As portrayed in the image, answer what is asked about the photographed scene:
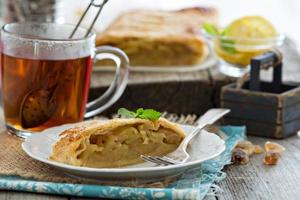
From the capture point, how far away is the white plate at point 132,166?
1271mm

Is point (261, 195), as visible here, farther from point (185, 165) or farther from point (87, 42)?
point (87, 42)

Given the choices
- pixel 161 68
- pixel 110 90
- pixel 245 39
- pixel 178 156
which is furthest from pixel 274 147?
pixel 161 68

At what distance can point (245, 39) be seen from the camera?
2031 millimetres

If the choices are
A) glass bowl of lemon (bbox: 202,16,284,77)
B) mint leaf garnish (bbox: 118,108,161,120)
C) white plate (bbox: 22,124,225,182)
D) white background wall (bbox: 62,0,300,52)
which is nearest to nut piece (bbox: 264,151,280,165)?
white plate (bbox: 22,124,225,182)

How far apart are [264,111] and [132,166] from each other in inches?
17.1

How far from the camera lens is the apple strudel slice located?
4.34 feet

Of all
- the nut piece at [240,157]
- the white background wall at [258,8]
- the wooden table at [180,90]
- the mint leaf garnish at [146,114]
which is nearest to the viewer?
the mint leaf garnish at [146,114]

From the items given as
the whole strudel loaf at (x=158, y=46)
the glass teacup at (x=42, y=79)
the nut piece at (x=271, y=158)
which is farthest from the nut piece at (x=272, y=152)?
the whole strudel loaf at (x=158, y=46)

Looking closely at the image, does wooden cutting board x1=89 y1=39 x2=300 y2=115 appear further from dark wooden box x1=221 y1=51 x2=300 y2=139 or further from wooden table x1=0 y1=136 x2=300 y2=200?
wooden table x1=0 y1=136 x2=300 y2=200

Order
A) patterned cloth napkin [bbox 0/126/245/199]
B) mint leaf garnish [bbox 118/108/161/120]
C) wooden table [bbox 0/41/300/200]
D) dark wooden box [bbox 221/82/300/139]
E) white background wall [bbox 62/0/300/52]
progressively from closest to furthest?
patterned cloth napkin [bbox 0/126/245/199] → mint leaf garnish [bbox 118/108/161/120] → dark wooden box [bbox 221/82/300/139] → wooden table [bbox 0/41/300/200] → white background wall [bbox 62/0/300/52]

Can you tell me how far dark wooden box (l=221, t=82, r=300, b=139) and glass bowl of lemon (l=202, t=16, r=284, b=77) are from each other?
12.4 inches

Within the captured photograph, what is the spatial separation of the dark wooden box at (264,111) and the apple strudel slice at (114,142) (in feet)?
1.10

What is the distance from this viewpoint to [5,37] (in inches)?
62.2

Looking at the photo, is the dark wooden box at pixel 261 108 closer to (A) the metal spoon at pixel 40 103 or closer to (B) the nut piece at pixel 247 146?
(B) the nut piece at pixel 247 146
